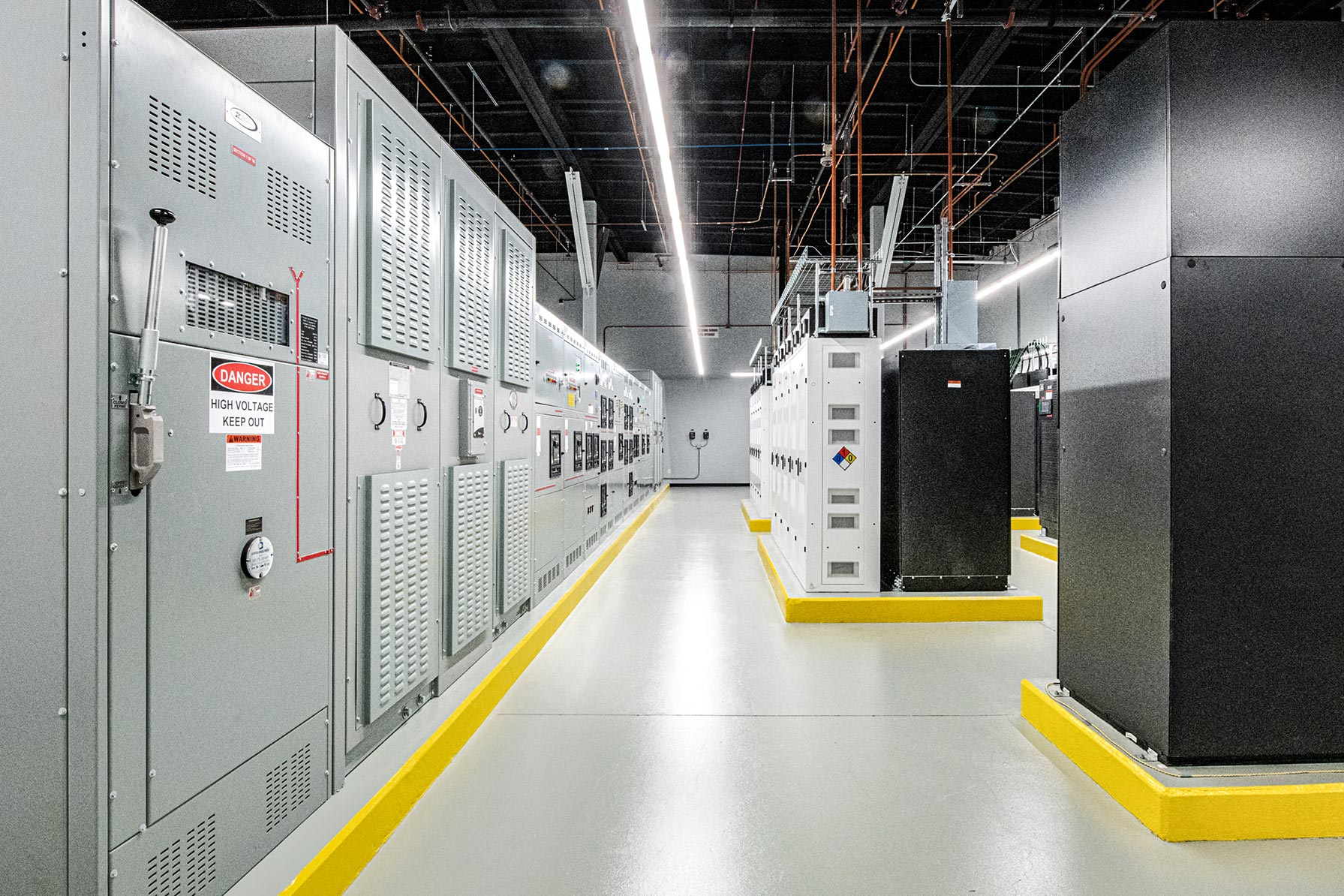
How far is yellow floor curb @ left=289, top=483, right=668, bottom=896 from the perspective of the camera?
1.88m

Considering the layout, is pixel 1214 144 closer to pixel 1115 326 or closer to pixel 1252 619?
pixel 1115 326

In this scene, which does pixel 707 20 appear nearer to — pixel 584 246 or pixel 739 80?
pixel 739 80

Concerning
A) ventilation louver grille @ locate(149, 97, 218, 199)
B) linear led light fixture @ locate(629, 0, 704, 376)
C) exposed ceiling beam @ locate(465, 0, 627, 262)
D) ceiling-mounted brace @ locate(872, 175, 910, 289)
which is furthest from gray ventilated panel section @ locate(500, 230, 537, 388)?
ceiling-mounted brace @ locate(872, 175, 910, 289)

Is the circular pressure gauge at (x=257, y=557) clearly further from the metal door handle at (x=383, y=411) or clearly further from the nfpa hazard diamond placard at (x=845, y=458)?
the nfpa hazard diamond placard at (x=845, y=458)

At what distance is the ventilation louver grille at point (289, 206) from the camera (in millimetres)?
1887

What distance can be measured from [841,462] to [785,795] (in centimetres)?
289

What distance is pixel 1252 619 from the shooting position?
228cm

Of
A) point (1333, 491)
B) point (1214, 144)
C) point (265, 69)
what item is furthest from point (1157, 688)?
point (265, 69)

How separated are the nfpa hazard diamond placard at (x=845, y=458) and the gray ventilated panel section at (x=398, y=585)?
312cm

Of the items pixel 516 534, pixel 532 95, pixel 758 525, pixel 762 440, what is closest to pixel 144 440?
pixel 516 534

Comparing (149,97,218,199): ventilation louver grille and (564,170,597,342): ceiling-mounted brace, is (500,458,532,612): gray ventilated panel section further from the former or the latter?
(564,170,597,342): ceiling-mounted brace

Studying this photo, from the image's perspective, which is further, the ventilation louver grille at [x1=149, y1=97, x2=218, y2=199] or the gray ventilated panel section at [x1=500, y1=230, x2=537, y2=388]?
the gray ventilated panel section at [x1=500, y1=230, x2=537, y2=388]

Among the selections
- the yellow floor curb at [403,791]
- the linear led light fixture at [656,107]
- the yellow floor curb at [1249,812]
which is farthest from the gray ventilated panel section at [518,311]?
the yellow floor curb at [1249,812]

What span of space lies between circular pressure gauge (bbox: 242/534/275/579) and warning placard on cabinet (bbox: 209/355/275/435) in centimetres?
30
